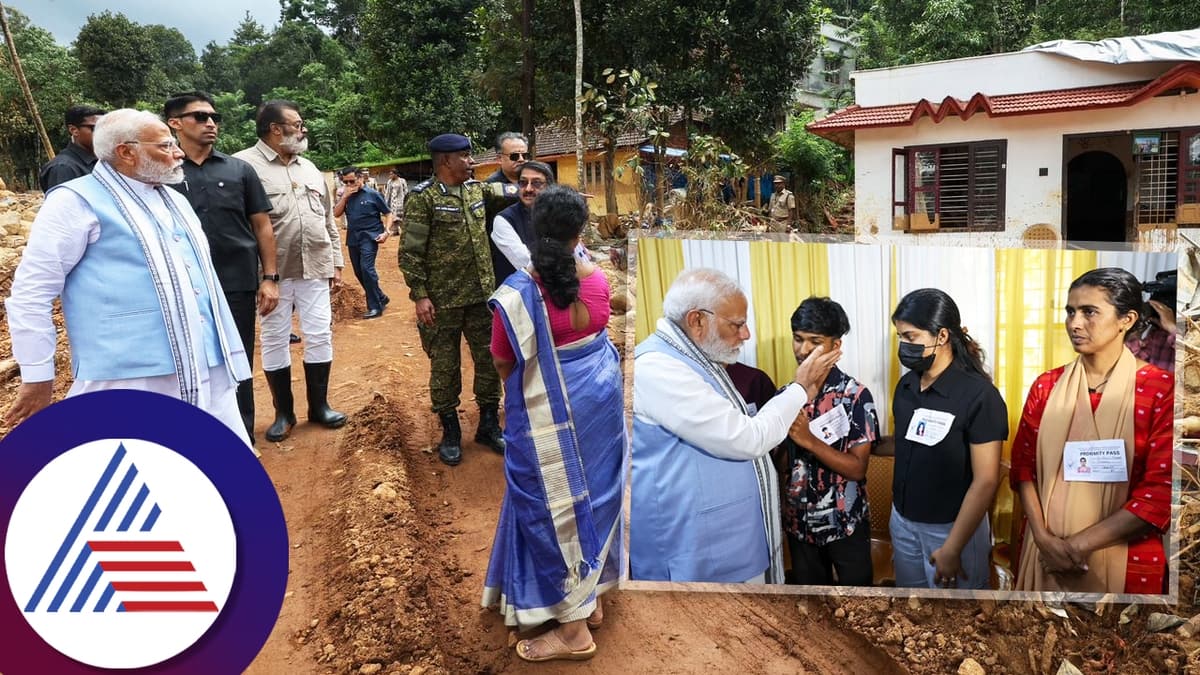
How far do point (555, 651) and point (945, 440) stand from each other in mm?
1424

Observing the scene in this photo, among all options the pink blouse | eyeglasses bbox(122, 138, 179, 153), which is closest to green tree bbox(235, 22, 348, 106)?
eyeglasses bbox(122, 138, 179, 153)

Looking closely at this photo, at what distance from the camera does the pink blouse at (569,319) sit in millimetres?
2463

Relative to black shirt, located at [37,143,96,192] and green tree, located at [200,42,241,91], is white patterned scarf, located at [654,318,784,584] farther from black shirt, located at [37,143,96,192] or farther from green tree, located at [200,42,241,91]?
green tree, located at [200,42,241,91]

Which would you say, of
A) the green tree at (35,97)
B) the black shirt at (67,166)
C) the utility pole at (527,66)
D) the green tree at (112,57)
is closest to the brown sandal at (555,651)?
the black shirt at (67,166)

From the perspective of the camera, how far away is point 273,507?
1719 millimetres

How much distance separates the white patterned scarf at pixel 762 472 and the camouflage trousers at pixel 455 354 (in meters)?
1.96

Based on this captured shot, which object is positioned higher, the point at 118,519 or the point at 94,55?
the point at 94,55

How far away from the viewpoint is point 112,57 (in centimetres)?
2408

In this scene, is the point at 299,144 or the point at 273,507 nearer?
the point at 273,507

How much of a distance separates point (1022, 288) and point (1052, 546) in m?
0.72

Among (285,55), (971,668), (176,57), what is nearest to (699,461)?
(971,668)

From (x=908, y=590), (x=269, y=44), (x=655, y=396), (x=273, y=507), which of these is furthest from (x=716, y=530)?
(x=269, y=44)

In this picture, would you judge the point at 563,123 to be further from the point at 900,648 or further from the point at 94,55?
the point at 94,55

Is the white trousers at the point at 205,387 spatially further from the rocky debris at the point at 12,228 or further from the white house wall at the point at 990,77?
the white house wall at the point at 990,77
